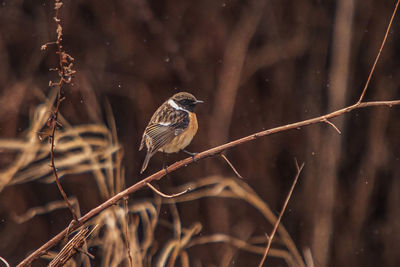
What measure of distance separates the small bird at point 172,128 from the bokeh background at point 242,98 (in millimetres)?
1693

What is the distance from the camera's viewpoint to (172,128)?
2822 mm

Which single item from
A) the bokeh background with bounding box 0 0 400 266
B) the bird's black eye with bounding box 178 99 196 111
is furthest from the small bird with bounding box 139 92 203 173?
the bokeh background with bounding box 0 0 400 266

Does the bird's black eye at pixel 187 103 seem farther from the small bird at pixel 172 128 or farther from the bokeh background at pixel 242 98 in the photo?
the bokeh background at pixel 242 98

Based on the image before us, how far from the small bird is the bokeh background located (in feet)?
5.56

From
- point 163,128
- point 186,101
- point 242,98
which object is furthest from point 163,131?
point 242,98

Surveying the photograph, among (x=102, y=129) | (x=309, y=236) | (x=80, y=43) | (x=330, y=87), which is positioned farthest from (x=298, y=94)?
(x=102, y=129)

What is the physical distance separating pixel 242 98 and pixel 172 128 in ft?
7.88

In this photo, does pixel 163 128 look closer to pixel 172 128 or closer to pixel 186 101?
pixel 172 128

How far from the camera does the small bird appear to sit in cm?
268

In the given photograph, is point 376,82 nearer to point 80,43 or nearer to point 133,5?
point 133,5

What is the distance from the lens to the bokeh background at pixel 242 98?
4.87m

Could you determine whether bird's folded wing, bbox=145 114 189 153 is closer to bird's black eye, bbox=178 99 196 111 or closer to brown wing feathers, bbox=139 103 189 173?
brown wing feathers, bbox=139 103 189 173

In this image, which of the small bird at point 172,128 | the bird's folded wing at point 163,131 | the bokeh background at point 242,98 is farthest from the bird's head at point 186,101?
the bokeh background at point 242,98

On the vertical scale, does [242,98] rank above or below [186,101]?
below
